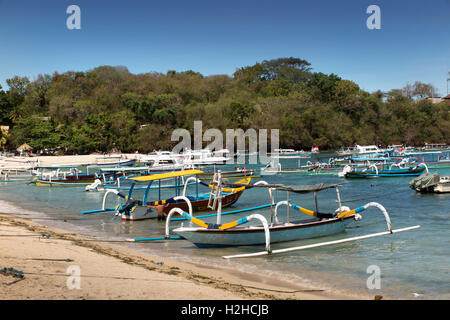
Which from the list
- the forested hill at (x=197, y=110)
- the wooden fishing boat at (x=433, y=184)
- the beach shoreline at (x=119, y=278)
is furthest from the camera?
the forested hill at (x=197, y=110)

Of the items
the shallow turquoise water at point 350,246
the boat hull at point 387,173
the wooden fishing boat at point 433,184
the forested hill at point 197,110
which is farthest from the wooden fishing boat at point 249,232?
the forested hill at point 197,110

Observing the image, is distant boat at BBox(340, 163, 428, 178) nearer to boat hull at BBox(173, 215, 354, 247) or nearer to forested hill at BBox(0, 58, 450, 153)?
boat hull at BBox(173, 215, 354, 247)

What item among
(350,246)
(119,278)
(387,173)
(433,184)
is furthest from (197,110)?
(119,278)

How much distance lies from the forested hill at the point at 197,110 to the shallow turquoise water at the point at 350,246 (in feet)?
166

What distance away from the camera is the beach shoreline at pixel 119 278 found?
7.57 m

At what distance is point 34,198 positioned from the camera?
30.2 metres

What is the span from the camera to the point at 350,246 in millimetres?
14406

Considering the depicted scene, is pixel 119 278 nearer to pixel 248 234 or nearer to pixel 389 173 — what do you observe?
pixel 248 234

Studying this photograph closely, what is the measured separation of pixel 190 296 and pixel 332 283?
14.4ft

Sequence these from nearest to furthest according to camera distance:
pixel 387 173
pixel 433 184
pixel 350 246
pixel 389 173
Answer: pixel 350 246 < pixel 433 184 < pixel 389 173 < pixel 387 173

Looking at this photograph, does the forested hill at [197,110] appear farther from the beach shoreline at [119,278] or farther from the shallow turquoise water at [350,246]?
the beach shoreline at [119,278]

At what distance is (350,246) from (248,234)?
12.5 ft
